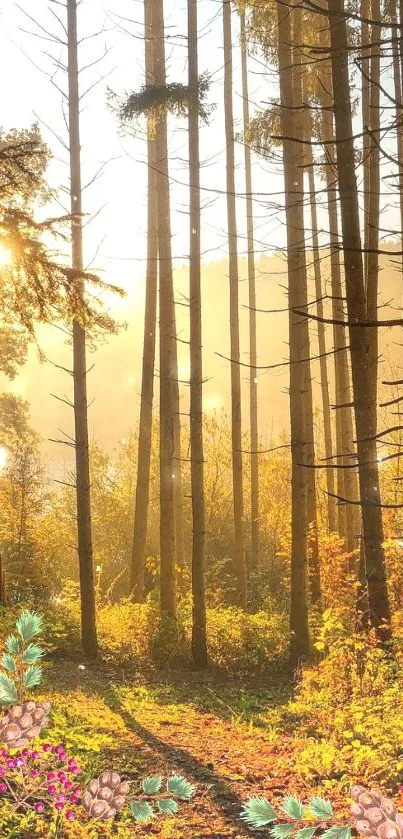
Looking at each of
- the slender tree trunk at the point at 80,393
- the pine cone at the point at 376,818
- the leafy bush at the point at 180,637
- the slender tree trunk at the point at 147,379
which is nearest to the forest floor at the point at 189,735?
A: the leafy bush at the point at 180,637

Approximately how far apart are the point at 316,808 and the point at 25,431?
21.7 meters

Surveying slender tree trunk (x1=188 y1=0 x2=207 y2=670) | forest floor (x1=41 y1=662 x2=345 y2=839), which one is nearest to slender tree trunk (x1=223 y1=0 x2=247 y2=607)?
slender tree trunk (x1=188 y1=0 x2=207 y2=670)

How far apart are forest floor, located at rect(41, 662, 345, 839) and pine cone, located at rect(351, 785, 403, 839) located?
2348mm

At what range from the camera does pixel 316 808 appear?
233cm

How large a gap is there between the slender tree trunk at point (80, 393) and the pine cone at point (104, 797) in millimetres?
8358

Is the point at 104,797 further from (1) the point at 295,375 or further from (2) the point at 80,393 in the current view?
(2) the point at 80,393

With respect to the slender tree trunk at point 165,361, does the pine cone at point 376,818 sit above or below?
below

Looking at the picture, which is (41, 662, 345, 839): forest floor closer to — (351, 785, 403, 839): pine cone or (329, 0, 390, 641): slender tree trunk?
(329, 0, 390, 641): slender tree trunk

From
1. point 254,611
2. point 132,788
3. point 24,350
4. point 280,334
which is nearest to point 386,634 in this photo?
point 132,788

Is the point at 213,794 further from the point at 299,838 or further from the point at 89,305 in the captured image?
the point at 89,305

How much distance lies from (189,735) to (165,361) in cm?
632

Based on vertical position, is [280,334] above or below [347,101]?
above

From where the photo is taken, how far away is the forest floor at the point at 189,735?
4.98 m

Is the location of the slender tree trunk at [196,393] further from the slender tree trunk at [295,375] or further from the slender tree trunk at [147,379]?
the slender tree trunk at [147,379]
